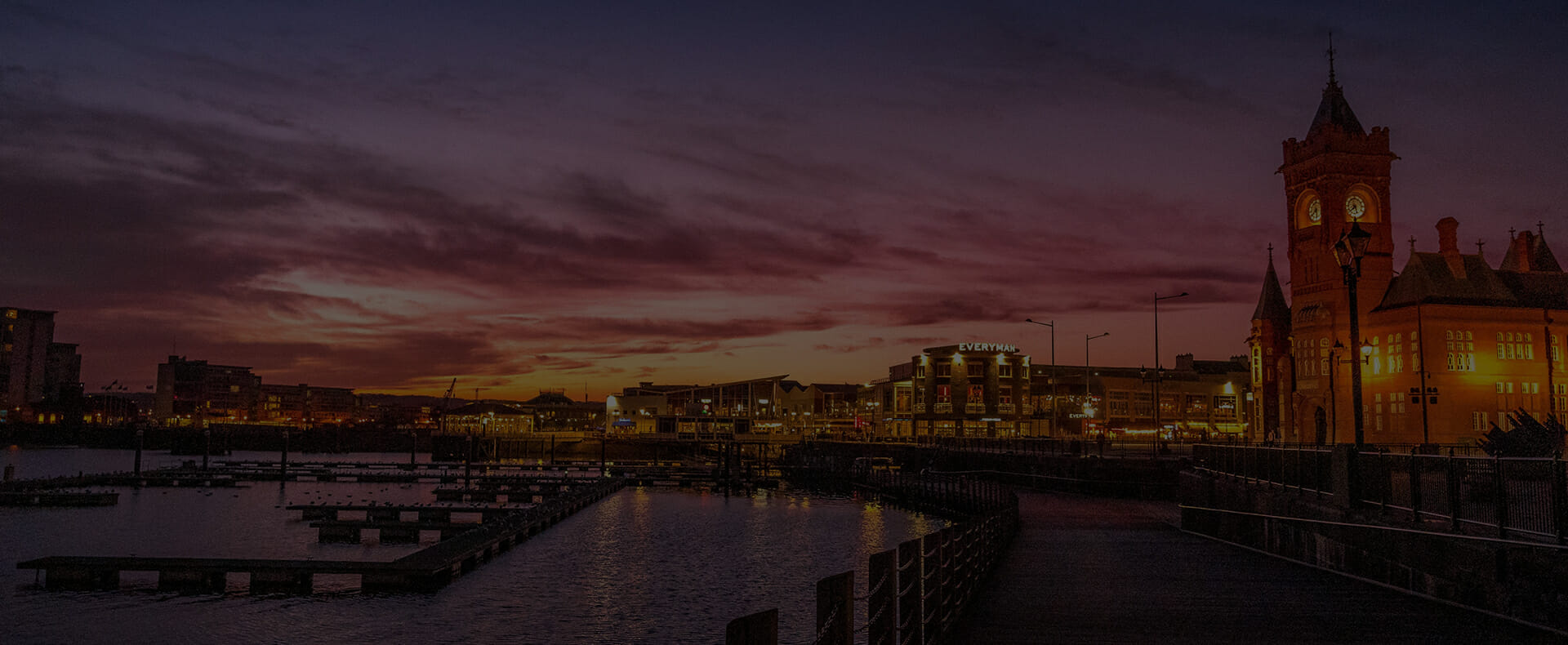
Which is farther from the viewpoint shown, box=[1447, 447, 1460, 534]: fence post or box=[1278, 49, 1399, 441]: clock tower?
box=[1278, 49, 1399, 441]: clock tower

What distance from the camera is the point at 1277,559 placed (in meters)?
23.3

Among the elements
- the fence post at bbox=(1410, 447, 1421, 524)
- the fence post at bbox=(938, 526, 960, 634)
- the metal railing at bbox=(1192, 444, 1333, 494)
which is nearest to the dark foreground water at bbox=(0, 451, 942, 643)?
the fence post at bbox=(938, 526, 960, 634)

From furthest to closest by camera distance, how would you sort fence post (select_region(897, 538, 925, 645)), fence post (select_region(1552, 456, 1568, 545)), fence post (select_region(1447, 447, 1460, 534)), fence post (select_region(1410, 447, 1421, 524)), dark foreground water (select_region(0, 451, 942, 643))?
dark foreground water (select_region(0, 451, 942, 643)), fence post (select_region(1410, 447, 1421, 524)), fence post (select_region(1447, 447, 1460, 534)), fence post (select_region(1552, 456, 1568, 545)), fence post (select_region(897, 538, 925, 645))

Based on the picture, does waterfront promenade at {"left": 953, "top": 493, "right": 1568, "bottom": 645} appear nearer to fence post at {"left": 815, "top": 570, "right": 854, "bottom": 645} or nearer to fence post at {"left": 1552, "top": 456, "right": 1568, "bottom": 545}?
fence post at {"left": 1552, "top": 456, "right": 1568, "bottom": 545}

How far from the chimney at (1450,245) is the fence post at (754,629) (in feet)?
253

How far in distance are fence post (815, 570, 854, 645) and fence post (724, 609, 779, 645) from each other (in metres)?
0.87

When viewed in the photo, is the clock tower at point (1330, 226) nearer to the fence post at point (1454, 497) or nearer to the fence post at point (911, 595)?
the fence post at point (1454, 497)

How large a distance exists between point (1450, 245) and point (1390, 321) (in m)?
8.58

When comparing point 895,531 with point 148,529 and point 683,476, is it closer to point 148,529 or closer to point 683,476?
point 148,529

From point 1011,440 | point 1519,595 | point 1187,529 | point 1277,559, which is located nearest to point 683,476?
point 1011,440

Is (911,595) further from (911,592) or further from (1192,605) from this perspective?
(1192,605)

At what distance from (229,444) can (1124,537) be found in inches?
7829

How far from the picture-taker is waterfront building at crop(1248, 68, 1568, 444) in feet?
212

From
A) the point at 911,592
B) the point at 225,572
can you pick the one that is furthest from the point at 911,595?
the point at 225,572
